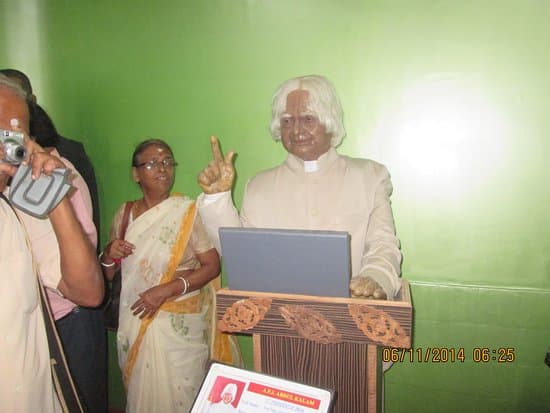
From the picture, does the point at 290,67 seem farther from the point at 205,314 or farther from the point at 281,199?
the point at 205,314

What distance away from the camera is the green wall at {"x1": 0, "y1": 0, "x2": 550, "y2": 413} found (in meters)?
1.81

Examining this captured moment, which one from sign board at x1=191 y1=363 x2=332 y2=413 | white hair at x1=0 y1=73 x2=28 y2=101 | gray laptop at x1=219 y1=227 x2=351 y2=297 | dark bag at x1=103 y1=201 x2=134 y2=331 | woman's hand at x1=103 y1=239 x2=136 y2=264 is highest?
white hair at x1=0 y1=73 x2=28 y2=101

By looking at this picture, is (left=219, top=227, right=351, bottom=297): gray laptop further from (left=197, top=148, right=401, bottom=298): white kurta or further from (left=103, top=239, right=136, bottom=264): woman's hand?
(left=103, top=239, right=136, bottom=264): woman's hand

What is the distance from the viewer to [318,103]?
1477mm

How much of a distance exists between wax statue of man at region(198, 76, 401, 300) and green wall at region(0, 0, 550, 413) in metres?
0.52

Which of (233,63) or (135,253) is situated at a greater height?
(233,63)

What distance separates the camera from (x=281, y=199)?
1.60 metres

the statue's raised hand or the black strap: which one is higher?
the statue's raised hand

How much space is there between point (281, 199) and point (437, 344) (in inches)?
47.1

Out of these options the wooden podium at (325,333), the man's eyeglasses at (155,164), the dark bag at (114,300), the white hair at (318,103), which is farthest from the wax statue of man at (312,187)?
the dark bag at (114,300)

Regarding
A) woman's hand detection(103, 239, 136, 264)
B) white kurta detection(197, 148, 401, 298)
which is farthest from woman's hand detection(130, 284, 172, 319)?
white kurta detection(197, 148, 401, 298)

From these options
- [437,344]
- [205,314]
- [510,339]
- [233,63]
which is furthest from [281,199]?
[510,339]

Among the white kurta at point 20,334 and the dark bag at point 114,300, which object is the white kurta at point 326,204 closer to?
the white kurta at point 20,334

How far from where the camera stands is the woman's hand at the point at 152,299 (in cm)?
185
